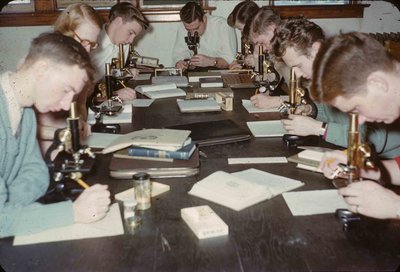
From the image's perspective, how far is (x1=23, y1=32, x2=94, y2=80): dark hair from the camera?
1.66 metres

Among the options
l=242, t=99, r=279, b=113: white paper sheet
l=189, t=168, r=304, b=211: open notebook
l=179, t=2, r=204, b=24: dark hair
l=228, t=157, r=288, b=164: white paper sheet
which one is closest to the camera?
l=189, t=168, r=304, b=211: open notebook

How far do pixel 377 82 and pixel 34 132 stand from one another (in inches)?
53.1

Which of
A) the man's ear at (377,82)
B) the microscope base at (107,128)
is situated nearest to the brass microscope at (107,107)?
the microscope base at (107,128)

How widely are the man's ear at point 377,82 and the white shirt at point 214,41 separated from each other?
14.0ft

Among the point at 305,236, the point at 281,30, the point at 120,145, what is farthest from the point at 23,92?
the point at 281,30

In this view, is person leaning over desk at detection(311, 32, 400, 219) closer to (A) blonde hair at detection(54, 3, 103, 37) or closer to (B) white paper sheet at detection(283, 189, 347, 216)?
(B) white paper sheet at detection(283, 189, 347, 216)

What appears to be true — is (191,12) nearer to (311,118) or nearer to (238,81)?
(238,81)

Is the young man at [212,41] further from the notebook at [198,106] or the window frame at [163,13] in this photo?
the notebook at [198,106]

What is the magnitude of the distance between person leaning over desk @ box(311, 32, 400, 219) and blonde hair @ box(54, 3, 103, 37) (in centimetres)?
181

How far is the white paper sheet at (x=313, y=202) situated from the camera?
162cm

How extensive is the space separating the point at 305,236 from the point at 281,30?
162cm

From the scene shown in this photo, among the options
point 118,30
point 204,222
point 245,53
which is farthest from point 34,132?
point 245,53

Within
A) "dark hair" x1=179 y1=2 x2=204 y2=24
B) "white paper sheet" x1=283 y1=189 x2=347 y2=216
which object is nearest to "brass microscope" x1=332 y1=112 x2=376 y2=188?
"white paper sheet" x1=283 y1=189 x2=347 y2=216

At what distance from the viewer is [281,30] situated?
276 cm
